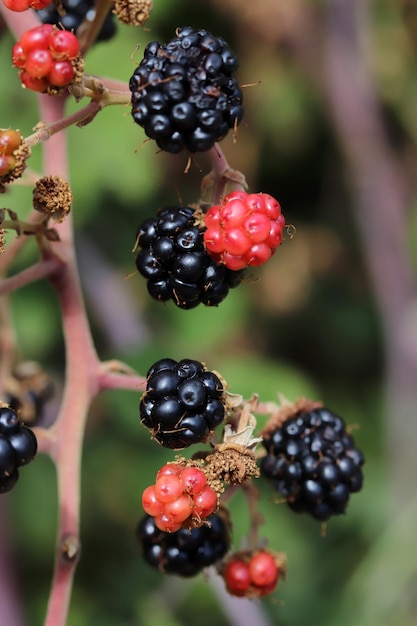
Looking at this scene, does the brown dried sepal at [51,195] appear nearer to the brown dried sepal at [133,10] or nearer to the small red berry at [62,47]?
the small red berry at [62,47]

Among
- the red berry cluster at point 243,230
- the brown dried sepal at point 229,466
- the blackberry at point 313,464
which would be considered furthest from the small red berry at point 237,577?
the red berry cluster at point 243,230

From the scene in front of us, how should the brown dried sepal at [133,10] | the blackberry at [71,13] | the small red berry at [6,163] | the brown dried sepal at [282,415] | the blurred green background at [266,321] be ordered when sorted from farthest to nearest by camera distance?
the blurred green background at [266,321] < the blackberry at [71,13] < the brown dried sepal at [282,415] < the brown dried sepal at [133,10] < the small red berry at [6,163]

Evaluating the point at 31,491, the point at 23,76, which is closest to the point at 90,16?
the point at 23,76

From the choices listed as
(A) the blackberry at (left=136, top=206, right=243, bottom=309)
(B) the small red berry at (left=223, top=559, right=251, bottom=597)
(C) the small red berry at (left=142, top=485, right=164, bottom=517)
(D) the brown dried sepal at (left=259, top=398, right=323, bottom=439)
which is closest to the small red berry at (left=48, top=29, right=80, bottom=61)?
(A) the blackberry at (left=136, top=206, right=243, bottom=309)

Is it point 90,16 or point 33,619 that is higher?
point 90,16

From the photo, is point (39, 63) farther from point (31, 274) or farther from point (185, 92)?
point (31, 274)

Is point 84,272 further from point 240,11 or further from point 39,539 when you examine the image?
point 240,11

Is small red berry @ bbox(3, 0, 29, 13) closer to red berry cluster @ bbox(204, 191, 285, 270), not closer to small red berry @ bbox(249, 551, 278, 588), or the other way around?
red berry cluster @ bbox(204, 191, 285, 270)

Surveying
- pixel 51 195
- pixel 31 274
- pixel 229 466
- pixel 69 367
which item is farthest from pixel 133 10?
pixel 229 466
